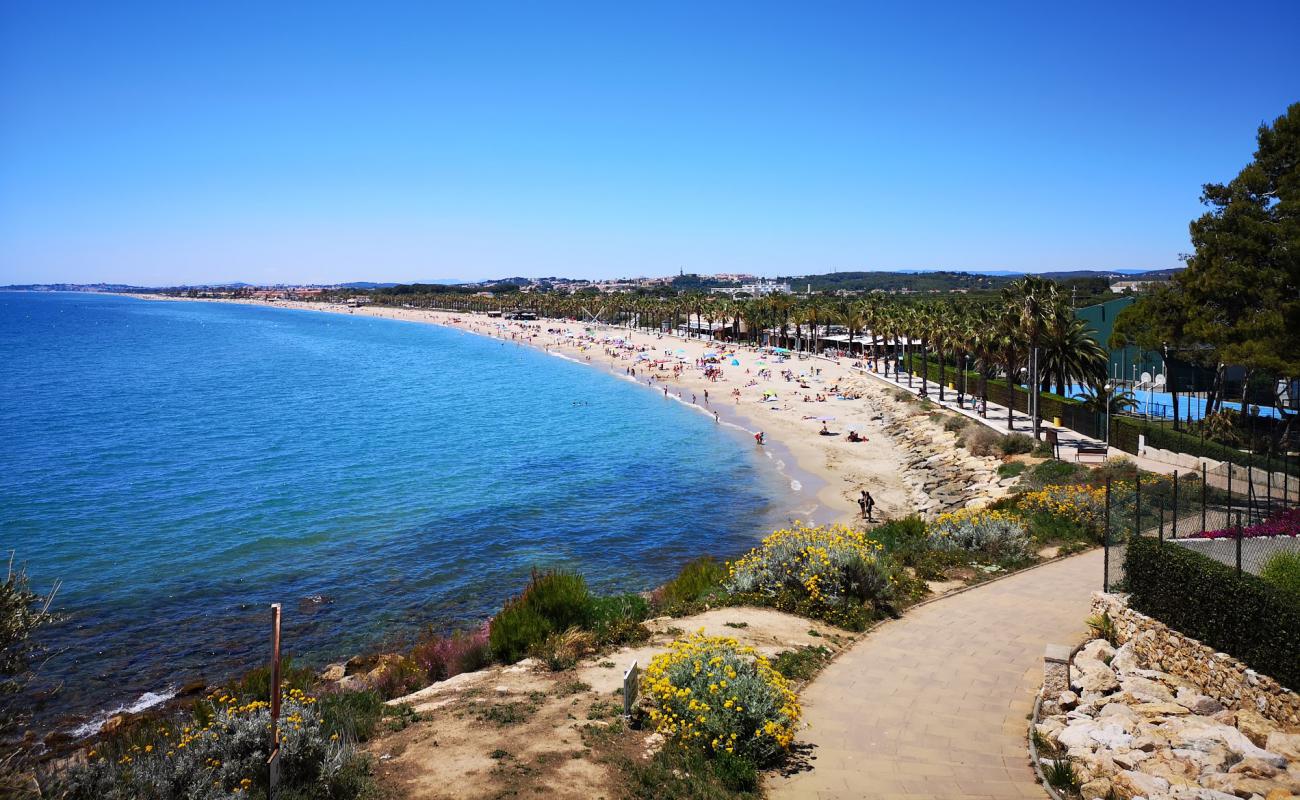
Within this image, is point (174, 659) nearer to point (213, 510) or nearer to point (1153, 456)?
point (213, 510)

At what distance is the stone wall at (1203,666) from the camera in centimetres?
995

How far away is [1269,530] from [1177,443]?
53.0 feet

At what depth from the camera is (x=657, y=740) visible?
9773mm

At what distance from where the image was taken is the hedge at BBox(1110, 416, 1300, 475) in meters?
23.1

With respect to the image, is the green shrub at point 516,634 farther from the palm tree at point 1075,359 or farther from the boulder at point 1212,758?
the palm tree at point 1075,359

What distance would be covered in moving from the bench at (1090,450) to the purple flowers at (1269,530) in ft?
55.6

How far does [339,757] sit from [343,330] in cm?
18303

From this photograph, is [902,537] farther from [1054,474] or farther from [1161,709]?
[1054,474]

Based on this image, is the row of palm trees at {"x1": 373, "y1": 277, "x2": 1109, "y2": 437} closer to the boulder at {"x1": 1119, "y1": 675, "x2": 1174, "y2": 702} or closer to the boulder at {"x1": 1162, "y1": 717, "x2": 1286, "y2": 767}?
the boulder at {"x1": 1119, "y1": 675, "x2": 1174, "y2": 702}

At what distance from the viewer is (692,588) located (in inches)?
703

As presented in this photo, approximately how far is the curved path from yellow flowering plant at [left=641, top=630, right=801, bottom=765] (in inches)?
19.0

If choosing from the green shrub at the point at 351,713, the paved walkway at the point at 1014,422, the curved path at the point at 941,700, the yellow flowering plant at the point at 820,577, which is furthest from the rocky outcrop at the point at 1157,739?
the paved walkway at the point at 1014,422

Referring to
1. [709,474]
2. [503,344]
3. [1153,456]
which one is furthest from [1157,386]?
[503,344]

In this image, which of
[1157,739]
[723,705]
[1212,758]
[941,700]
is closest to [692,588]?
[941,700]
